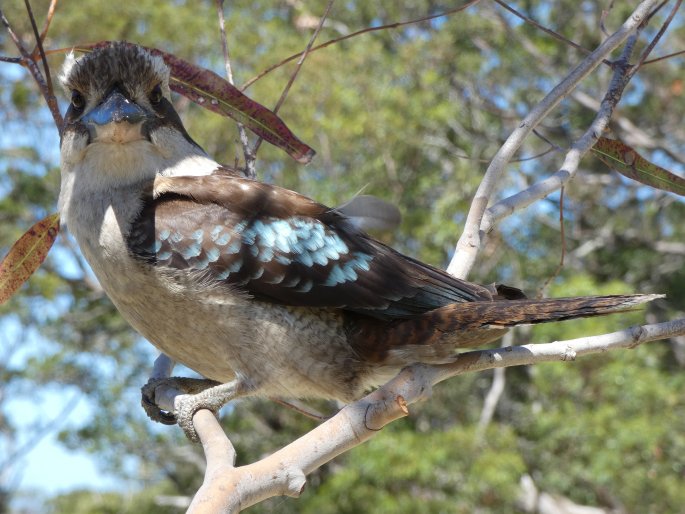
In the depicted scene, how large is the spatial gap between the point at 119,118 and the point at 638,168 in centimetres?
165

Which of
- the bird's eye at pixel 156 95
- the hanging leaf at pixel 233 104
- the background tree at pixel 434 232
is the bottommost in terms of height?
the bird's eye at pixel 156 95

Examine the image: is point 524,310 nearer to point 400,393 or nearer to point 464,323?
point 464,323

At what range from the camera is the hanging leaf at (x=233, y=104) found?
2857 mm

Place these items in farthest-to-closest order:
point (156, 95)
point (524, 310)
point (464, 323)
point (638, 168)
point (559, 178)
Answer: point (638, 168), point (156, 95), point (559, 178), point (464, 323), point (524, 310)

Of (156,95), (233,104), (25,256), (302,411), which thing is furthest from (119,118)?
(302,411)

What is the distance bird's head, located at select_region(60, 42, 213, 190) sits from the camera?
8.61 feet

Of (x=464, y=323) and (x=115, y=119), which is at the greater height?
(x=115, y=119)

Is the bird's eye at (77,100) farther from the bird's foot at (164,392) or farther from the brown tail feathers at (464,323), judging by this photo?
the brown tail feathers at (464,323)

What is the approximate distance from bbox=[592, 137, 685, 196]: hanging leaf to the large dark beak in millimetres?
1458

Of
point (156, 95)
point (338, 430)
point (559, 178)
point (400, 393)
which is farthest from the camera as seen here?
point (156, 95)

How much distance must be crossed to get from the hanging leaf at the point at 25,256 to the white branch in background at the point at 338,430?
0.88 m

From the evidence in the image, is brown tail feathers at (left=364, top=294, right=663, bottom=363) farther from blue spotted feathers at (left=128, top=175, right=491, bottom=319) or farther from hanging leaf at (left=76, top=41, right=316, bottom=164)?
hanging leaf at (left=76, top=41, right=316, bottom=164)

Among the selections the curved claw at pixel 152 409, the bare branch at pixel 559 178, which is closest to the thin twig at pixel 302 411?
the curved claw at pixel 152 409

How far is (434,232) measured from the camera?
1010 cm
